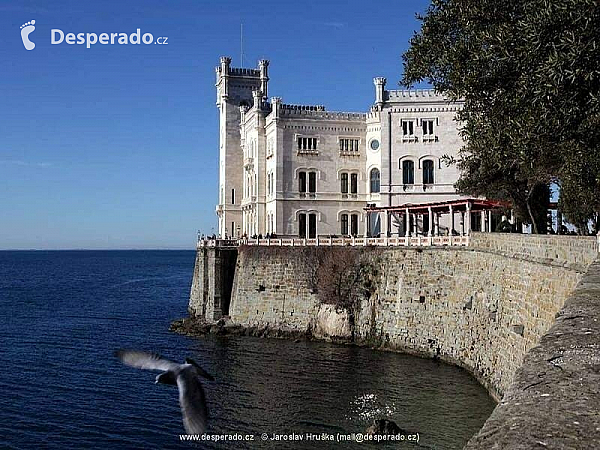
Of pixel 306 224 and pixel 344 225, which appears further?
pixel 344 225

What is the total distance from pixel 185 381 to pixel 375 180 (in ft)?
162

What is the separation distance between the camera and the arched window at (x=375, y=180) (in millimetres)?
56047

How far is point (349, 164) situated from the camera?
5666 cm

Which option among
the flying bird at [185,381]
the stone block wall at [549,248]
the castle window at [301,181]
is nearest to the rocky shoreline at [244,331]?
the stone block wall at [549,248]

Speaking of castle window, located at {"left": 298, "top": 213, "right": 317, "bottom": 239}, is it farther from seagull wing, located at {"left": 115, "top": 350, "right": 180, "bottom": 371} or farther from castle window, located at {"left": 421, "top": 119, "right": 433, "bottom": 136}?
seagull wing, located at {"left": 115, "top": 350, "right": 180, "bottom": 371}

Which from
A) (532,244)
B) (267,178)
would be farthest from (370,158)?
(532,244)

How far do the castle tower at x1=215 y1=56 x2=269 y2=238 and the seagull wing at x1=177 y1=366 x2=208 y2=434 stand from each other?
5669cm

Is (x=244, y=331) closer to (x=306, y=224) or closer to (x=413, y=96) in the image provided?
(x=306, y=224)

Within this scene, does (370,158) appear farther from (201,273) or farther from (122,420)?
(122,420)

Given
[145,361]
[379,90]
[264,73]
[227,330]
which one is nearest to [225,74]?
[264,73]

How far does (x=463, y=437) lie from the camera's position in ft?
76.3

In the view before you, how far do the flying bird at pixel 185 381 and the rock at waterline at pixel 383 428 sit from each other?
16386 mm

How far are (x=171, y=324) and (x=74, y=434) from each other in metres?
26.0

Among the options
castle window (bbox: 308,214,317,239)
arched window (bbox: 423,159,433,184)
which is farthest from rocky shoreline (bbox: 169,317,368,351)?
arched window (bbox: 423,159,433,184)
